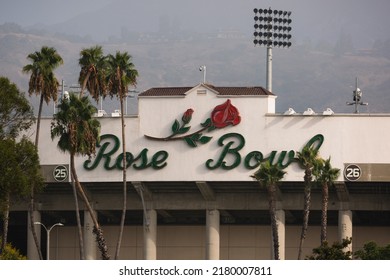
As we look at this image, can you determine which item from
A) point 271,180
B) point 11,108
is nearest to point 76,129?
point 11,108

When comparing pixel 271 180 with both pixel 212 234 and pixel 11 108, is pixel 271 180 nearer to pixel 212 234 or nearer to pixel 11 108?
pixel 212 234

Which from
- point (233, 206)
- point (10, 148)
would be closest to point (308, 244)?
point (233, 206)

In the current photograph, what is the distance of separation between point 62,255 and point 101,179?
12.8 m

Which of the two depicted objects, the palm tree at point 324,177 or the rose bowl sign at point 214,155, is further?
the rose bowl sign at point 214,155

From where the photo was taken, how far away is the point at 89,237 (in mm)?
135250

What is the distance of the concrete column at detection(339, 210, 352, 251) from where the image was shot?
129375 millimetres

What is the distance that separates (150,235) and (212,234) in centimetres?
623

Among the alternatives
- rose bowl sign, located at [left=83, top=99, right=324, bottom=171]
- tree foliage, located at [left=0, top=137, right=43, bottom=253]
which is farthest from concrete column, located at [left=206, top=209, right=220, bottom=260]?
tree foliage, located at [left=0, top=137, right=43, bottom=253]

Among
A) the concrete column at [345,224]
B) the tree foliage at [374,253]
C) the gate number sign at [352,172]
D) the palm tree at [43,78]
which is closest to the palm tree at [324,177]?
the gate number sign at [352,172]

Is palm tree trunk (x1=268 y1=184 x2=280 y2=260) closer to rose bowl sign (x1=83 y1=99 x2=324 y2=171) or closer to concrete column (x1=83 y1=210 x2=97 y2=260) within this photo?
rose bowl sign (x1=83 y1=99 x2=324 y2=171)

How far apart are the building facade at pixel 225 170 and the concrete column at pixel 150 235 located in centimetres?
10

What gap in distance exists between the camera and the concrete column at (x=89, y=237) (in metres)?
134

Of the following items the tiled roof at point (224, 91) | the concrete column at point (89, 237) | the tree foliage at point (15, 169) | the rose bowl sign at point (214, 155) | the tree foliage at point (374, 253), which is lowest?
the tree foliage at point (374, 253)

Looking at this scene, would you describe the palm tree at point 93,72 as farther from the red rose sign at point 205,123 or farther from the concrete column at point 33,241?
the concrete column at point 33,241
